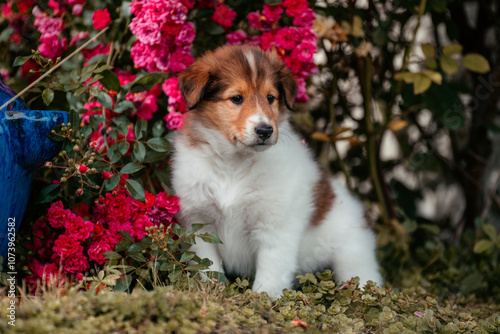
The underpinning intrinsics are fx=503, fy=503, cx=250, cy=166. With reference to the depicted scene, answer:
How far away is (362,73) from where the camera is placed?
13.3ft

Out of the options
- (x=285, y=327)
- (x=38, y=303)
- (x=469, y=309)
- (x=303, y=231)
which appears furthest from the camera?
(x=469, y=309)

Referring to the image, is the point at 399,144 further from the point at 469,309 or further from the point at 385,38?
the point at 469,309

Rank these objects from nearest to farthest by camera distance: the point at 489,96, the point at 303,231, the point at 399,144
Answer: the point at 303,231 → the point at 489,96 → the point at 399,144

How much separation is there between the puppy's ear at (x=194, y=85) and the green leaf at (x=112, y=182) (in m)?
0.56

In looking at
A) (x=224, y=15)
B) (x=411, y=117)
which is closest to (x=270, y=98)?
(x=224, y=15)

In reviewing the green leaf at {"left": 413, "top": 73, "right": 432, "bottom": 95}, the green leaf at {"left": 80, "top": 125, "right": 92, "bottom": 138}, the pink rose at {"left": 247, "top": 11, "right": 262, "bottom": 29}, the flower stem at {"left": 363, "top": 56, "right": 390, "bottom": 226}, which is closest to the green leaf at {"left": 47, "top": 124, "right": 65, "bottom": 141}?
the green leaf at {"left": 80, "top": 125, "right": 92, "bottom": 138}

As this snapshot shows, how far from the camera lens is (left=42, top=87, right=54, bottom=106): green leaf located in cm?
274

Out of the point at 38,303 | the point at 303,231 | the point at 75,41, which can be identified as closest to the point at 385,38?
the point at 303,231

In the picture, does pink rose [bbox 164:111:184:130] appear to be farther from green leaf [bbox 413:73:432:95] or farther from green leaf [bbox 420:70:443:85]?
green leaf [bbox 420:70:443:85]

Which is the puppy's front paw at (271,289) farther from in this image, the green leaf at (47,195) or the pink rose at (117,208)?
the green leaf at (47,195)

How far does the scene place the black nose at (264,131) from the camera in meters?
2.63

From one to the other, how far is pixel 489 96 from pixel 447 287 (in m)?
1.84

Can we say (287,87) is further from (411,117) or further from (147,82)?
(411,117)

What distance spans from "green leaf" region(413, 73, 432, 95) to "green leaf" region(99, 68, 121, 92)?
1919mm
